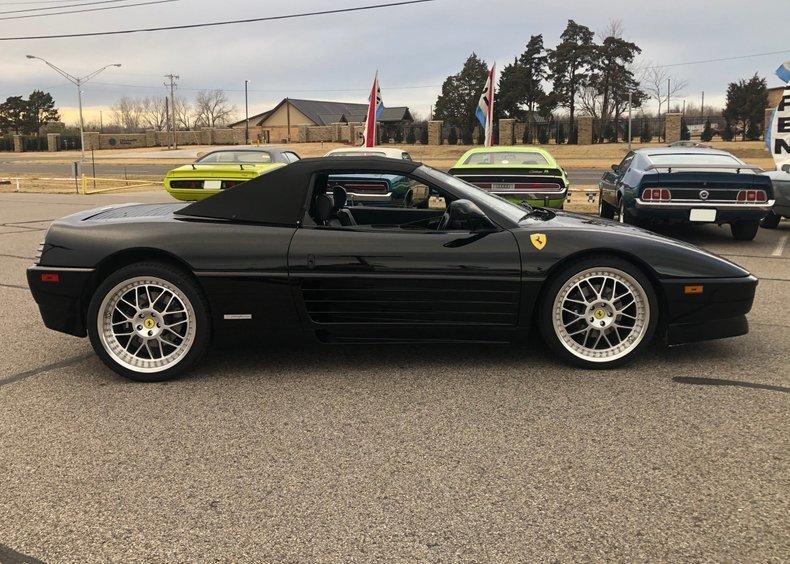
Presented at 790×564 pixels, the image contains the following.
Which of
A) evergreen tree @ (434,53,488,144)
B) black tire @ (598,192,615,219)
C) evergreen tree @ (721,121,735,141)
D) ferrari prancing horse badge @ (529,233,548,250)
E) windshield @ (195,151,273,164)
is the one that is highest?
evergreen tree @ (434,53,488,144)

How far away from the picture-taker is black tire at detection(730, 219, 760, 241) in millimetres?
10008

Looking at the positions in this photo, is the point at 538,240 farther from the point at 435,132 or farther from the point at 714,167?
the point at 435,132

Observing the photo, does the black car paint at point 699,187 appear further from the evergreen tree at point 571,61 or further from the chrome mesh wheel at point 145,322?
the evergreen tree at point 571,61

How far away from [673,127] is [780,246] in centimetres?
4607

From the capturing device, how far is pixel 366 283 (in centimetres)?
419

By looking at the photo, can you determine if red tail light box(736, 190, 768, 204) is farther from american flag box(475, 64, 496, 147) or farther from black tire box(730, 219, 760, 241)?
american flag box(475, 64, 496, 147)

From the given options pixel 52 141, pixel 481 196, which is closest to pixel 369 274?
Result: pixel 481 196

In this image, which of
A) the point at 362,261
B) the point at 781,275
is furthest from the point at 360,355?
the point at 781,275

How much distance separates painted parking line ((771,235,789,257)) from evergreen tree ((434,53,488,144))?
54403mm

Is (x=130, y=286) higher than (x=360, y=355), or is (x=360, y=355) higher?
(x=130, y=286)

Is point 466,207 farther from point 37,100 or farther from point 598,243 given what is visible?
point 37,100

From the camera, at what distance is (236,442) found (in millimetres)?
3357

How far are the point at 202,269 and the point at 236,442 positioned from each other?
4.14 ft

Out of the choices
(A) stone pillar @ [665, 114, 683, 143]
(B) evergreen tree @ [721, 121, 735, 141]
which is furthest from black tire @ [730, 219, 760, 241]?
(B) evergreen tree @ [721, 121, 735, 141]
